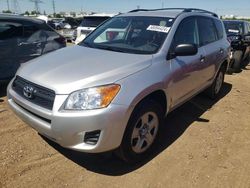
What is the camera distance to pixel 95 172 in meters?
3.41

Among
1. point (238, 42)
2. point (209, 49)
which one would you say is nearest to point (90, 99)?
point (209, 49)

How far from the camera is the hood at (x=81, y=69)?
304 centimetres

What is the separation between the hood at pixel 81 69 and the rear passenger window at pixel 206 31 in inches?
71.0

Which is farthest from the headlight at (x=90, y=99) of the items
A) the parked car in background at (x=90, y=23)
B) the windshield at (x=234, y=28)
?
the windshield at (x=234, y=28)

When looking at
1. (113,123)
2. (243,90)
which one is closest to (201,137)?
(113,123)

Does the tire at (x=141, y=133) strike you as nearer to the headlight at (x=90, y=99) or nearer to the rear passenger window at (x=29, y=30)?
the headlight at (x=90, y=99)

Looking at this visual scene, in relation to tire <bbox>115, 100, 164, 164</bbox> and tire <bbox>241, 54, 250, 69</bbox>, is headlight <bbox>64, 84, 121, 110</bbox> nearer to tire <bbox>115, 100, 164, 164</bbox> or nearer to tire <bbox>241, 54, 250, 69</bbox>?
tire <bbox>115, 100, 164, 164</bbox>

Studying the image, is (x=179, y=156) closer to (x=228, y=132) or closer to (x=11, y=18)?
(x=228, y=132)

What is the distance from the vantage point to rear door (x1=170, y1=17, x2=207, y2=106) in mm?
3956

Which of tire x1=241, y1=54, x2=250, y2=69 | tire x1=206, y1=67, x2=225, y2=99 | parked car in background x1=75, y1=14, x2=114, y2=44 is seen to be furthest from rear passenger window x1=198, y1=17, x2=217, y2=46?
parked car in background x1=75, y1=14, x2=114, y2=44

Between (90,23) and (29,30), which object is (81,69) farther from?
(90,23)

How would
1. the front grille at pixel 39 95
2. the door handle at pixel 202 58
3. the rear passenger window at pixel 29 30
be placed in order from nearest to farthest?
the front grille at pixel 39 95, the door handle at pixel 202 58, the rear passenger window at pixel 29 30

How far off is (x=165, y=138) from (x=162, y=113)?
2.12 ft

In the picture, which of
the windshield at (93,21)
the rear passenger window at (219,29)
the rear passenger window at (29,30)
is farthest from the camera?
the windshield at (93,21)
